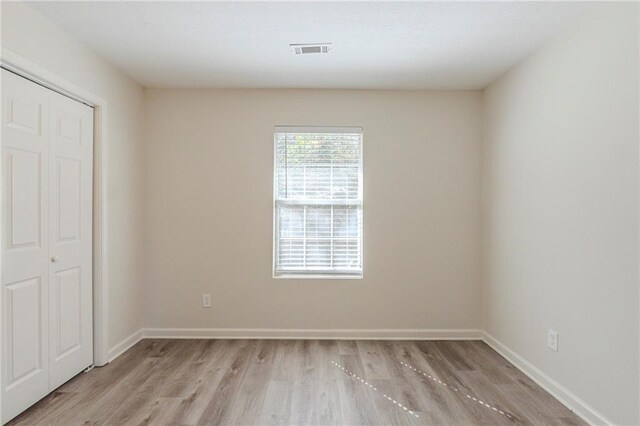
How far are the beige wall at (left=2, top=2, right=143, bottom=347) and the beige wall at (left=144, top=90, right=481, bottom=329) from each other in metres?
0.18

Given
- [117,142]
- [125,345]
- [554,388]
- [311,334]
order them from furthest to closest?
[311,334] → [125,345] → [117,142] → [554,388]

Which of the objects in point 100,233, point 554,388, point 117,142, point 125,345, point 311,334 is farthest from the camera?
point 311,334

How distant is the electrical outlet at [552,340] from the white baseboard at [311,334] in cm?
111

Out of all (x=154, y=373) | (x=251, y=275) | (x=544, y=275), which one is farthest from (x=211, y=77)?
(x=544, y=275)

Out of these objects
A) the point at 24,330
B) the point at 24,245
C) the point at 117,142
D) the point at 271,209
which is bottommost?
the point at 24,330

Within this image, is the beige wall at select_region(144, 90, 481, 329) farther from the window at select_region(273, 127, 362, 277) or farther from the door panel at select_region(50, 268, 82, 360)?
the door panel at select_region(50, 268, 82, 360)

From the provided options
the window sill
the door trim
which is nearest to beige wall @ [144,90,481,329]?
the window sill

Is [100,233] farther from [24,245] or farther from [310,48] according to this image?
[310,48]

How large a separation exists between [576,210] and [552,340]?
3.09ft

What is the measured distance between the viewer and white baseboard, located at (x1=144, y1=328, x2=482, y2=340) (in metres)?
3.69

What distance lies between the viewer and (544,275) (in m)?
2.72

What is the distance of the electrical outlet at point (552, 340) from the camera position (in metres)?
2.57

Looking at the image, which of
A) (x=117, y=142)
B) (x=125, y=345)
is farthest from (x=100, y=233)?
(x=125, y=345)

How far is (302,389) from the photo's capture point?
2.63m
